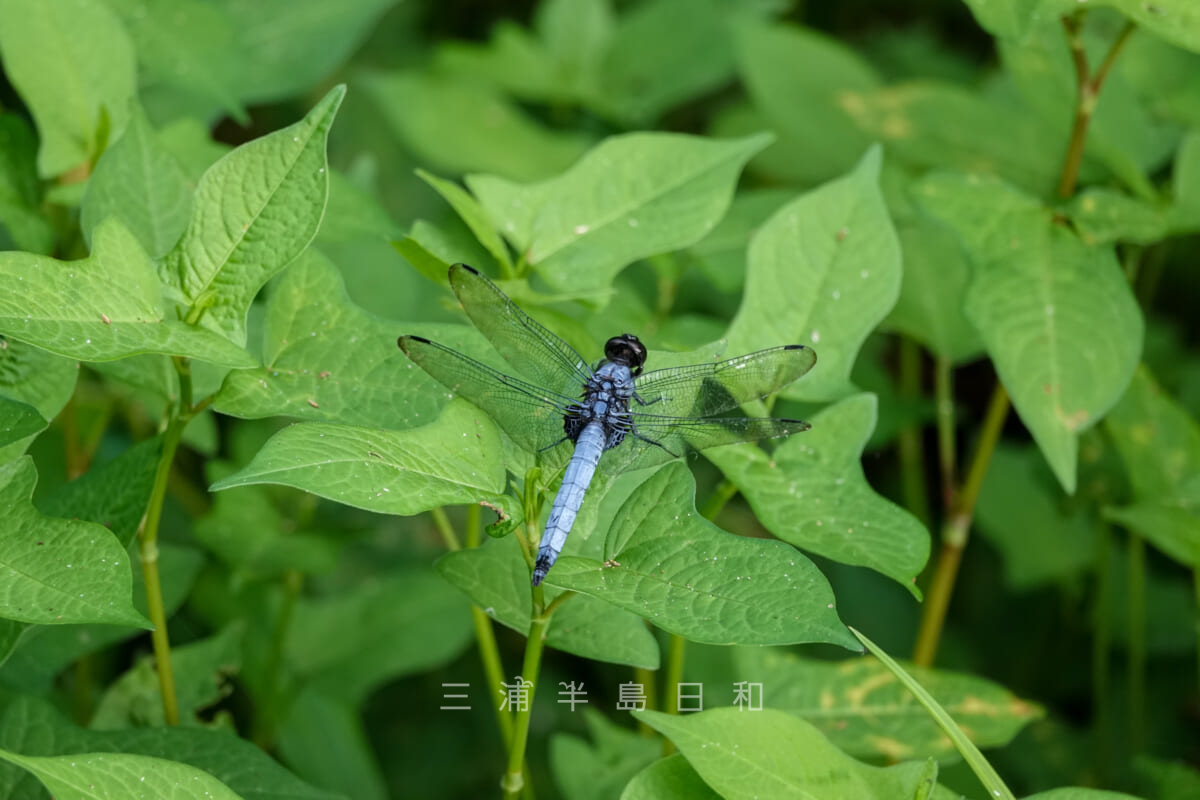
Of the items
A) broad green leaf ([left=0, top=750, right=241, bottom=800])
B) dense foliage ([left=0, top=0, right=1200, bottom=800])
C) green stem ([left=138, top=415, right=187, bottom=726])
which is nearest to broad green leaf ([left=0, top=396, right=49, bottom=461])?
dense foliage ([left=0, top=0, right=1200, bottom=800])

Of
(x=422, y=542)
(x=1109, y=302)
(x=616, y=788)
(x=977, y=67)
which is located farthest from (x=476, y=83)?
(x=616, y=788)

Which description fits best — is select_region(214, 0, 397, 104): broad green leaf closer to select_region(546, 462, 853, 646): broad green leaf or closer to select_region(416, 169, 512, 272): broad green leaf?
select_region(416, 169, 512, 272): broad green leaf

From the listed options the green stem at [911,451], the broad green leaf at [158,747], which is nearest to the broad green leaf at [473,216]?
the broad green leaf at [158,747]

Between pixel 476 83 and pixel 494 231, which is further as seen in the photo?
pixel 476 83

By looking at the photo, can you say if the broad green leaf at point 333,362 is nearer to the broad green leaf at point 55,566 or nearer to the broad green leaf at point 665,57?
the broad green leaf at point 55,566

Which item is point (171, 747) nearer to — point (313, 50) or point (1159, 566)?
point (313, 50)

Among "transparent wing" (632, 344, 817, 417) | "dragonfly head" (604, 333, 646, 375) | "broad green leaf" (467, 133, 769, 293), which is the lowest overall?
"transparent wing" (632, 344, 817, 417)

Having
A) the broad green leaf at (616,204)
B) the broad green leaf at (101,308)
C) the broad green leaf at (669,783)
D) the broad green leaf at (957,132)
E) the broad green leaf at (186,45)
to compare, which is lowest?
the broad green leaf at (669,783)
